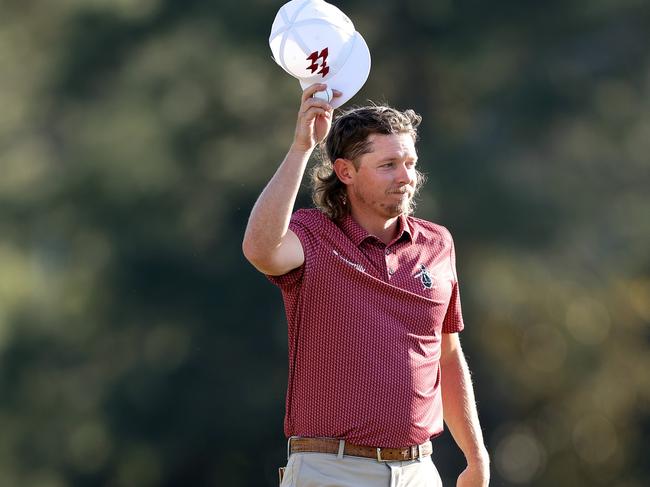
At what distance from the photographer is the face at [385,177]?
4.64 m

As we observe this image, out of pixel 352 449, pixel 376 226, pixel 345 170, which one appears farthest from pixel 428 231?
pixel 352 449

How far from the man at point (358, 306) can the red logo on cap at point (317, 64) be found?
16 cm

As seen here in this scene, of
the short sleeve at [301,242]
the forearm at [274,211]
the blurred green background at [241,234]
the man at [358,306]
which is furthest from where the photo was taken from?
the blurred green background at [241,234]

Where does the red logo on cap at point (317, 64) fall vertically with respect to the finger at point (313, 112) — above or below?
above

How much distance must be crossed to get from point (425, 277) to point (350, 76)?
2.29ft

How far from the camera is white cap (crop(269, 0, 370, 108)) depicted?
4570mm

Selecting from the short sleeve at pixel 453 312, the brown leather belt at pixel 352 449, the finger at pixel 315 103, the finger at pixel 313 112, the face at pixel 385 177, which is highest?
the finger at pixel 315 103

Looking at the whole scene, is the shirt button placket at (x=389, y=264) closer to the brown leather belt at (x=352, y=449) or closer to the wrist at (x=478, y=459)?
the brown leather belt at (x=352, y=449)

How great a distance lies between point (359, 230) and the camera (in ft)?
15.2

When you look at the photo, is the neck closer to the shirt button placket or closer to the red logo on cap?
the shirt button placket

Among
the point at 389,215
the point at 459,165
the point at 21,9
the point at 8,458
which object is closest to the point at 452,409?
the point at 389,215

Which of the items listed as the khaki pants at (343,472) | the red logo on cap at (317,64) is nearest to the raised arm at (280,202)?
the red logo on cap at (317,64)

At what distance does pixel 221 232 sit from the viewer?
1253 cm

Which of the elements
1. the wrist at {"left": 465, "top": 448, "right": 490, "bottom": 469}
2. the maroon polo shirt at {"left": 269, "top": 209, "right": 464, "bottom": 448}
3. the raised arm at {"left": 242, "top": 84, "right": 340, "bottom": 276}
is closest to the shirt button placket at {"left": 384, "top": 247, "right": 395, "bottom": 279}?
the maroon polo shirt at {"left": 269, "top": 209, "right": 464, "bottom": 448}
